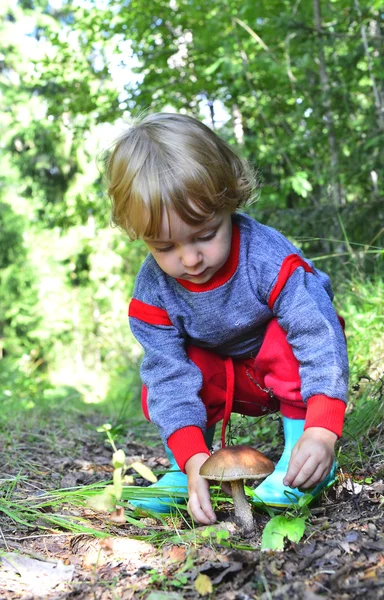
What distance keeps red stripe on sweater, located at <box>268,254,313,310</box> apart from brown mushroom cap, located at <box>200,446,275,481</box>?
65cm

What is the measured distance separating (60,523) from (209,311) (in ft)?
3.09

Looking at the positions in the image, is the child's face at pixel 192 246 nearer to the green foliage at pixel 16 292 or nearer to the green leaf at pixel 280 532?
the green leaf at pixel 280 532

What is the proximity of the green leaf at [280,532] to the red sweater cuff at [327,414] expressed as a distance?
0.31m

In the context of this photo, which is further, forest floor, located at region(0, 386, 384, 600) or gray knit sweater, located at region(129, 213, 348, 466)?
gray knit sweater, located at region(129, 213, 348, 466)

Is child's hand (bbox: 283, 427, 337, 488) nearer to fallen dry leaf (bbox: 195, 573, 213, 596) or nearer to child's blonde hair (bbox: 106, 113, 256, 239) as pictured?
fallen dry leaf (bbox: 195, 573, 213, 596)

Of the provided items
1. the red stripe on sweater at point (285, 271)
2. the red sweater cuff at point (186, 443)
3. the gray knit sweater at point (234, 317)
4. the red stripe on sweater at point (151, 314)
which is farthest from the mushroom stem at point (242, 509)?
the red stripe on sweater at point (151, 314)

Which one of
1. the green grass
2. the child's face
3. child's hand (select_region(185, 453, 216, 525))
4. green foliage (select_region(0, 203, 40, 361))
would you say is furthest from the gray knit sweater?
green foliage (select_region(0, 203, 40, 361))

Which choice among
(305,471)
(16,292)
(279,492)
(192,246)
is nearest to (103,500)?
(305,471)

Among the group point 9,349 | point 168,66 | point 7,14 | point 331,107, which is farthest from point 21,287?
point 331,107

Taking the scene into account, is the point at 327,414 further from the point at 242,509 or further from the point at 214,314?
the point at 214,314

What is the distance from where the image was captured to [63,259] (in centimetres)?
1606

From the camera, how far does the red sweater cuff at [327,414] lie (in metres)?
1.83

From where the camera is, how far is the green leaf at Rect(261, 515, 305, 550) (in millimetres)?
1602

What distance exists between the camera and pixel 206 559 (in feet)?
5.09
